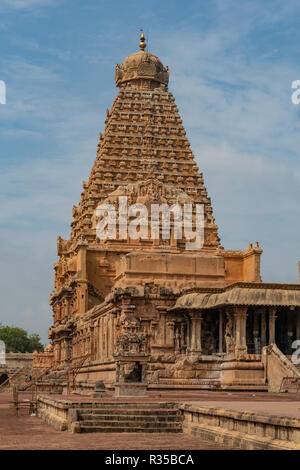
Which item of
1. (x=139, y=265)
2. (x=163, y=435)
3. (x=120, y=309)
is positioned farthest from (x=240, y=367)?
(x=163, y=435)

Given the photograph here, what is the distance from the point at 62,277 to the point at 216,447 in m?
75.3

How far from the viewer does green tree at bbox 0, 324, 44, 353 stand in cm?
18588

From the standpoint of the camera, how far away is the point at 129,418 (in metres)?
24.8

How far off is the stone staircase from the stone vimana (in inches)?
384

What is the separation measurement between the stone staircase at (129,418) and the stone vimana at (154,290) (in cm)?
977

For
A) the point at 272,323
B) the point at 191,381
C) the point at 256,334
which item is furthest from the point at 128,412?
the point at 256,334

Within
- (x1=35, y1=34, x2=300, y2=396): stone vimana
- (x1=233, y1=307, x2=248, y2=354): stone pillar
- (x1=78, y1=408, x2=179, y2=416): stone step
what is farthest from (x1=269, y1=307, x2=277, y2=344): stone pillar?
(x1=78, y1=408, x2=179, y2=416): stone step

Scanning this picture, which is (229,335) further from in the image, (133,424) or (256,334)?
(133,424)

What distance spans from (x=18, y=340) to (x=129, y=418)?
547 ft

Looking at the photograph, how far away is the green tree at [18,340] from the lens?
185875mm

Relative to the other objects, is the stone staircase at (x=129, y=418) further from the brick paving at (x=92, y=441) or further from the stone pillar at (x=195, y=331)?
the stone pillar at (x=195, y=331)

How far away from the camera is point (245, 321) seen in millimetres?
50750

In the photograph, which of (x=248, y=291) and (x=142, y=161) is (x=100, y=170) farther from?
(x=248, y=291)

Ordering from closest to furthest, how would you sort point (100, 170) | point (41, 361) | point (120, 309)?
point (120, 309), point (100, 170), point (41, 361)
